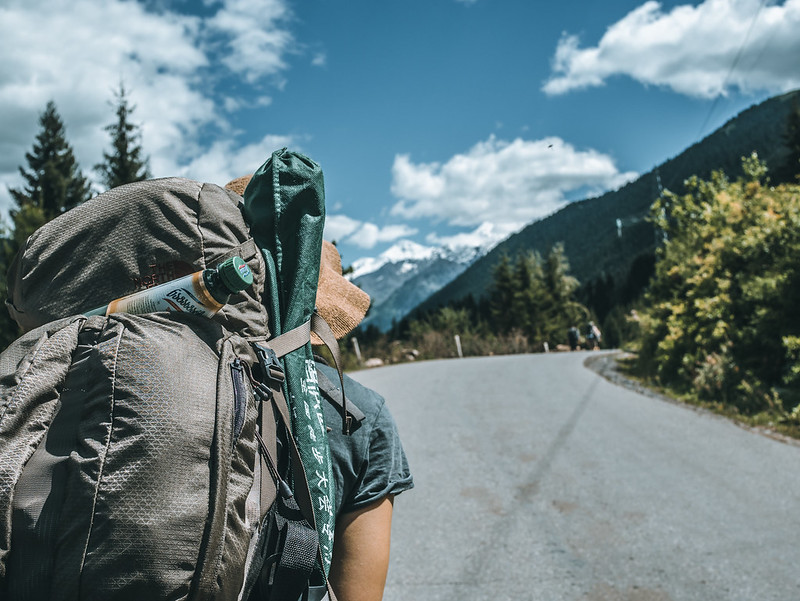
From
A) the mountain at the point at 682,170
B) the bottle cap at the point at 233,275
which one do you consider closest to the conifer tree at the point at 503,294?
the bottle cap at the point at 233,275

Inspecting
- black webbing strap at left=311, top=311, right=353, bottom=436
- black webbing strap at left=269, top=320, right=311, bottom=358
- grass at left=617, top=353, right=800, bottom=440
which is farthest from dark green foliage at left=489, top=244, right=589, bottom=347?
black webbing strap at left=269, top=320, right=311, bottom=358

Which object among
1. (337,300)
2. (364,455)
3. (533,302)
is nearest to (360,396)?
(364,455)

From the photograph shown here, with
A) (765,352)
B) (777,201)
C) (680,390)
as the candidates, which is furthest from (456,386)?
(777,201)

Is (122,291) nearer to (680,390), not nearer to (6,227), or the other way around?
(680,390)

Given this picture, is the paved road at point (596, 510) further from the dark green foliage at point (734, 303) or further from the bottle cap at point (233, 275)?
the bottle cap at point (233, 275)

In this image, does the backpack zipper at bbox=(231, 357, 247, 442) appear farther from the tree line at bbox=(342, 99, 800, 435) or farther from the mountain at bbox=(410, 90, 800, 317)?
the mountain at bbox=(410, 90, 800, 317)

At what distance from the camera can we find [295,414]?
1227mm

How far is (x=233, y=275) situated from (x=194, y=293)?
0.07m

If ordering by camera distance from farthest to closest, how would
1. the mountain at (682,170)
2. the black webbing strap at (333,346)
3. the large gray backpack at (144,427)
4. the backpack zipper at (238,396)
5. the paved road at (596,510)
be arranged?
the mountain at (682,170) → the paved road at (596,510) → the black webbing strap at (333,346) → the backpack zipper at (238,396) → the large gray backpack at (144,427)

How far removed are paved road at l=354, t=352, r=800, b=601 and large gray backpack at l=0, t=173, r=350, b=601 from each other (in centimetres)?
322

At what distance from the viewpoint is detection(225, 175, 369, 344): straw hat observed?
152cm

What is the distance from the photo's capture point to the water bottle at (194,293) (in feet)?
3.39

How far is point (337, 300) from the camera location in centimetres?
153

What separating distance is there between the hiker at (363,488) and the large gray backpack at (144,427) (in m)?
0.20
